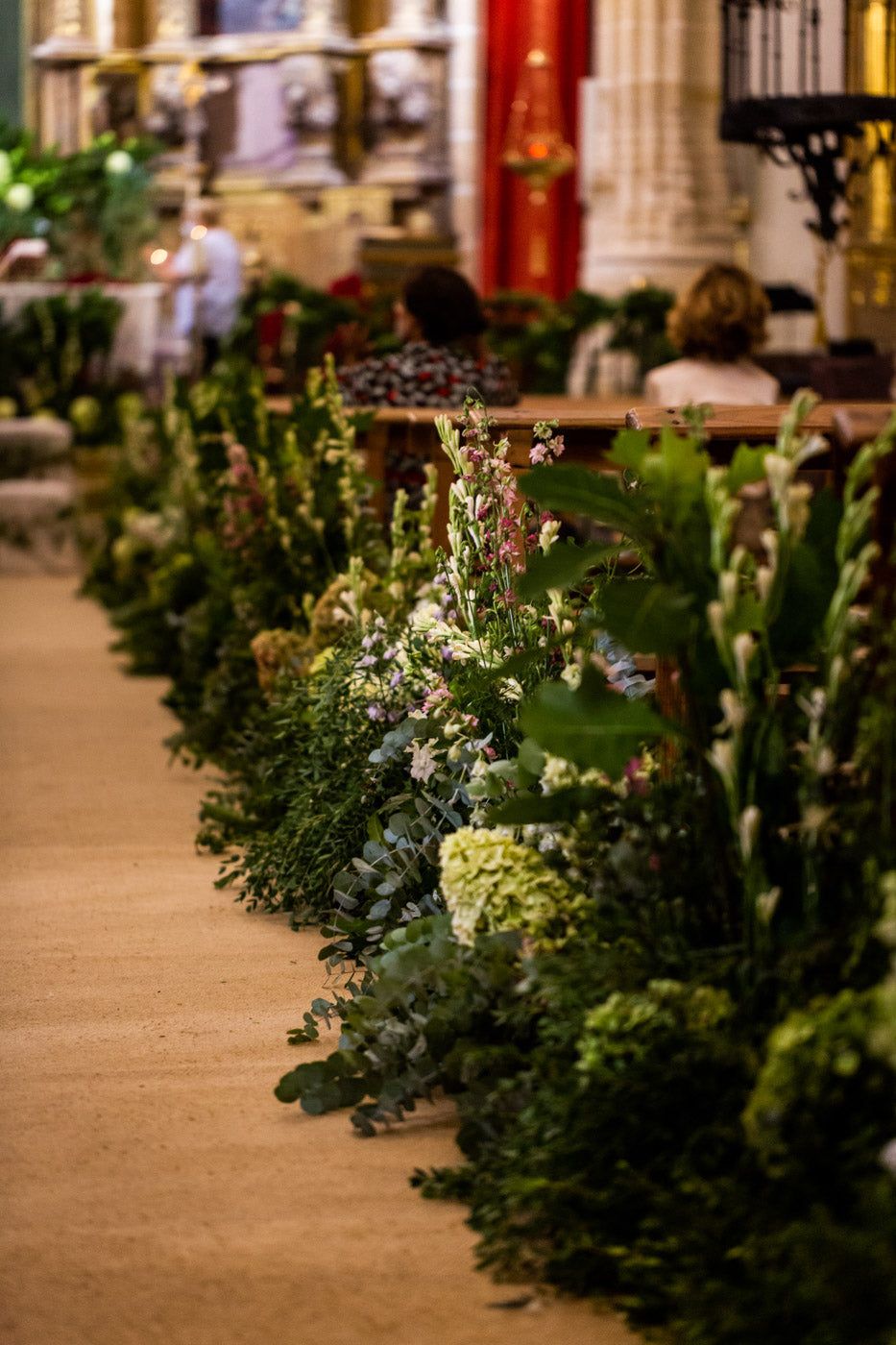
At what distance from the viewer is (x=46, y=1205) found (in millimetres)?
2033

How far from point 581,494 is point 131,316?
25.0 feet

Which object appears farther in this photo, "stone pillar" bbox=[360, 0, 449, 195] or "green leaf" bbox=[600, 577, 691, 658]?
"stone pillar" bbox=[360, 0, 449, 195]

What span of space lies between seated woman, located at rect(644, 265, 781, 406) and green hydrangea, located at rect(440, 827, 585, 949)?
9.01ft

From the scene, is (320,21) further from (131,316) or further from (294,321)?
(294,321)

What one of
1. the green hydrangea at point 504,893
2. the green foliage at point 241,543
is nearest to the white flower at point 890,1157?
the green hydrangea at point 504,893

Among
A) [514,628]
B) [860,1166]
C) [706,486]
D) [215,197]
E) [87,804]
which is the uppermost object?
[215,197]

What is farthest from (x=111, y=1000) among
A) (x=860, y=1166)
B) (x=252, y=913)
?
(x=860, y=1166)

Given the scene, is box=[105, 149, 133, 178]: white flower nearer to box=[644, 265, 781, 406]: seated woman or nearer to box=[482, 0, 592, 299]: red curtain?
box=[482, 0, 592, 299]: red curtain

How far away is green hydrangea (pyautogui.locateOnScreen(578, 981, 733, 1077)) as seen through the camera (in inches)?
72.3

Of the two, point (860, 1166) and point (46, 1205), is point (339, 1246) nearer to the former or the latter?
point (46, 1205)

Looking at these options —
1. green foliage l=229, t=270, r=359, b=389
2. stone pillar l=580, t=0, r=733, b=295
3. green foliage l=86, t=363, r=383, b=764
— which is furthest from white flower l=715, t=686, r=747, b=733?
stone pillar l=580, t=0, r=733, b=295

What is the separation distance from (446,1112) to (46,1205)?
520mm

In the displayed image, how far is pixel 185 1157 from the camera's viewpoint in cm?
216

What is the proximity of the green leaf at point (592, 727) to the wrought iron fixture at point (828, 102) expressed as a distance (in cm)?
426
